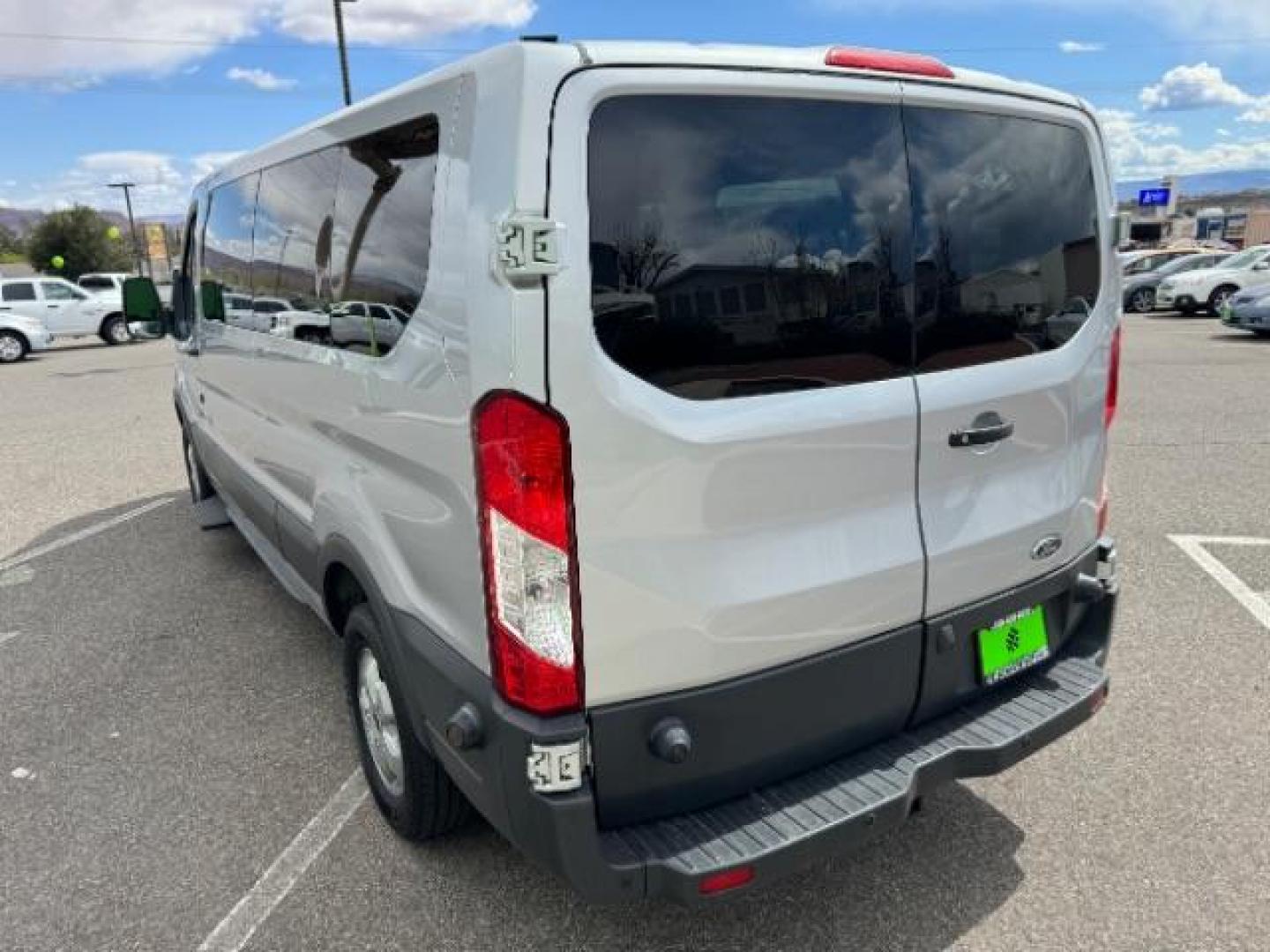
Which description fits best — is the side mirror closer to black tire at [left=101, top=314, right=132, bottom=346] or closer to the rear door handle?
the rear door handle

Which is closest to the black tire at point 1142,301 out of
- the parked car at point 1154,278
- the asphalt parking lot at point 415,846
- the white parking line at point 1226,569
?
the parked car at point 1154,278

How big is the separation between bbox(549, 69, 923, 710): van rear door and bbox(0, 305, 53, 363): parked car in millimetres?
22783

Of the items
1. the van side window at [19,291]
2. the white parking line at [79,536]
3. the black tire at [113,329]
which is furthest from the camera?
the black tire at [113,329]

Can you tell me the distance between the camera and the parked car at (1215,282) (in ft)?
66.7

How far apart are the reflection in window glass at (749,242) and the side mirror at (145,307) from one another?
4471 mm

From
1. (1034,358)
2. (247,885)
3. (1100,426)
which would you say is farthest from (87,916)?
(1100,426)

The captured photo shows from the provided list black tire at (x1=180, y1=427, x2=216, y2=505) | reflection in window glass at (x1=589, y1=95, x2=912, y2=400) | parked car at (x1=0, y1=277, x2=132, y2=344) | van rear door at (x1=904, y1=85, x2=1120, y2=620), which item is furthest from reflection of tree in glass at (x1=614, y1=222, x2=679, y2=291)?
parked car at (x1=0, y1=277, x2=132, y2=344)

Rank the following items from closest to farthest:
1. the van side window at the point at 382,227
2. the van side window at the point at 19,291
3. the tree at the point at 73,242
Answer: the van side window at the point at 382,227
the van side window at the point at 19,291
the tree at the point at 73,242

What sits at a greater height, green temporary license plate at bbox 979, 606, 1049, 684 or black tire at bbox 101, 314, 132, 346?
black tire at bbox 101, 314, 132, 346

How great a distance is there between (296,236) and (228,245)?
1.28 m

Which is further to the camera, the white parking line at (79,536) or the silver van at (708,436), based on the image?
the white parking line at (79,536)

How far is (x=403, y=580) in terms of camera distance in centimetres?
232

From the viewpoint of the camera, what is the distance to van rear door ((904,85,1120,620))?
224 cm

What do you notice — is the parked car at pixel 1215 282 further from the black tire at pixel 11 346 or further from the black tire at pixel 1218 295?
the black tire at pixel 11 346
